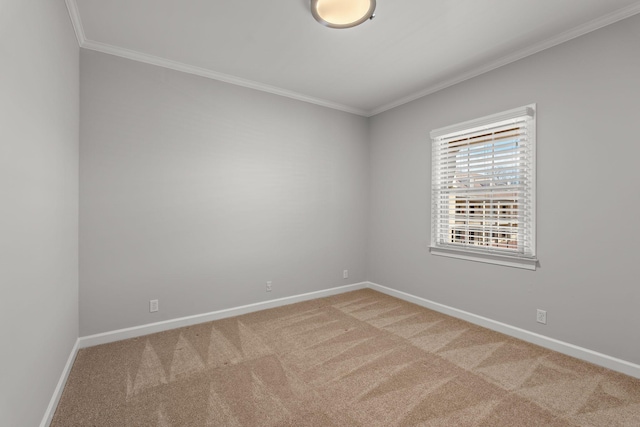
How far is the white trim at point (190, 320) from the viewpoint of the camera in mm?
2834

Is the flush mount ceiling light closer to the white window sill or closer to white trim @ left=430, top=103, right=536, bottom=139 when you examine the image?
white trim @ left=430, top=103, right=536, bottom=139

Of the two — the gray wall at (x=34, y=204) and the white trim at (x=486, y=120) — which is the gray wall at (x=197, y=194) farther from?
the white trim at (x=486, y=120)

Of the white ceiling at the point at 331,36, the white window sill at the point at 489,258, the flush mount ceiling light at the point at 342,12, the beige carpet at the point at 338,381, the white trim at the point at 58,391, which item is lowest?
the beige carpet at the point at 338,381

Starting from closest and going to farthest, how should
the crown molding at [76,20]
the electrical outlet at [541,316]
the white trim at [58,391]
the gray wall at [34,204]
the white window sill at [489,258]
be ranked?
the gray wall at [34,204] < the white trim at [58,391] < the crown molding at [76,20] < the electrical outlet at [541,316] < the white window sill at [489,258]

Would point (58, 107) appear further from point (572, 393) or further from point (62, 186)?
point (572, 393)

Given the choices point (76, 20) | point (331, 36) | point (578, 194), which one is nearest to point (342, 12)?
point (331, 36)

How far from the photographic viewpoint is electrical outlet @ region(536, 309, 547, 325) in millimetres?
2787

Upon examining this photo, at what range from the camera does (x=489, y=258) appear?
323cm

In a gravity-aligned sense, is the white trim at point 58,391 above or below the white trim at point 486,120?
below

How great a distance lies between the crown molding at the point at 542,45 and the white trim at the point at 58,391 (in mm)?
4504

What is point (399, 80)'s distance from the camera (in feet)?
11.9

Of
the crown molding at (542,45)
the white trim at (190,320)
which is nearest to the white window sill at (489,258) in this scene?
the white trim at (190,320)

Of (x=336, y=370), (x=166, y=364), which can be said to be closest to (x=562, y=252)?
(x=336, y=370)

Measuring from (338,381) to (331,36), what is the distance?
286 cm
